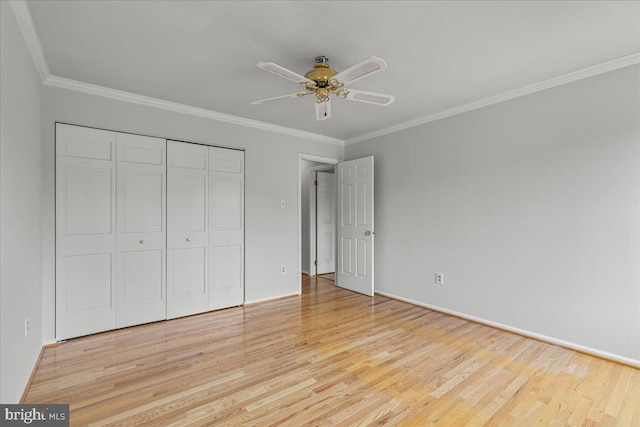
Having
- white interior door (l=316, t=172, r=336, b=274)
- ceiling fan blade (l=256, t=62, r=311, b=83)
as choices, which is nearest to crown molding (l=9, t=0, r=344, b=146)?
white interior door (l=316, t=172, r=336, b=274)

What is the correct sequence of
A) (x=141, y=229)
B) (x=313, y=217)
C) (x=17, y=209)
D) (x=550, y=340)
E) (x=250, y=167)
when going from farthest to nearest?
(x=313, y=217), (x=250, y=167), (x=141, y=229), (x=550, y=340), (x=17, y=209)

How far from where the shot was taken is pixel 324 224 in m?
6.02

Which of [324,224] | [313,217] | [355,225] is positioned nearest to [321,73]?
[355,225]

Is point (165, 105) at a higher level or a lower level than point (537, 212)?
higher

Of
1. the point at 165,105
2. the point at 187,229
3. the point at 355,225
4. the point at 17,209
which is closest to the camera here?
the point at 17,209

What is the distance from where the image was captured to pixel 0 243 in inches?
59.1

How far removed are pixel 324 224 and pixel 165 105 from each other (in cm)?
356

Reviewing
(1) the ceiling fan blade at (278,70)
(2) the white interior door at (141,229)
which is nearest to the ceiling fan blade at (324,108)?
(1) the ceiling fan blade at (278,70)

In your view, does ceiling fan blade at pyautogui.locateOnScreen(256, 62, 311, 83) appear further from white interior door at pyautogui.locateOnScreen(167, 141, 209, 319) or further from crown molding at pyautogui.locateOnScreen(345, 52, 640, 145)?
crown molding at pyautogui.locateOnScreen(345, 52, 640, 145)

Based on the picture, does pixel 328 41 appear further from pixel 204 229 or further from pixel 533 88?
pixel 204 229

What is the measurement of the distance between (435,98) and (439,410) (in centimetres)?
288

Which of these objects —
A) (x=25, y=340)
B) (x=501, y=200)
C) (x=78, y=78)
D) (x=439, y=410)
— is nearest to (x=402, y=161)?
(x=501, y=200)

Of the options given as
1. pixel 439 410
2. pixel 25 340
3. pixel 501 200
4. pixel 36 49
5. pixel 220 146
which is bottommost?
pixel 439 410

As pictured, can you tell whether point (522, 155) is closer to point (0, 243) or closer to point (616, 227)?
point (616, 227)
